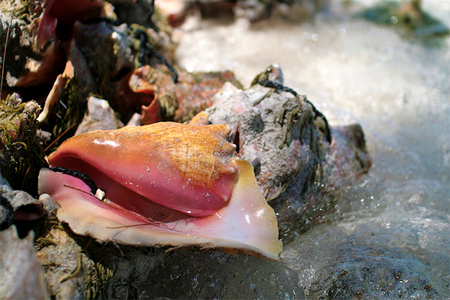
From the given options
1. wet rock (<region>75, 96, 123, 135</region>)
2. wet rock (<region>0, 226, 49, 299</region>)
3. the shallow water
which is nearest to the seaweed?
the shallow water

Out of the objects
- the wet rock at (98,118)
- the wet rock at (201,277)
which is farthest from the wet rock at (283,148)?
the wet rock at (98,118)

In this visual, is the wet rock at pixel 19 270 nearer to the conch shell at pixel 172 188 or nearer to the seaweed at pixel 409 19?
the conch shell at pixel 172 188

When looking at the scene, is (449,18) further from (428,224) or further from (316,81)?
(428,224)

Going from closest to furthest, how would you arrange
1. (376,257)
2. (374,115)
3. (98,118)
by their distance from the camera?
(376,257) < (98,118) < (374,115)

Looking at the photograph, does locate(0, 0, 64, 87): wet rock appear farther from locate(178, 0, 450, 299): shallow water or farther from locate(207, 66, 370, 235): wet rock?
locate(178, 0, 450, 299): shallow water

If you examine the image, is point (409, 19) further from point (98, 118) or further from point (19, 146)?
point (19, 146)

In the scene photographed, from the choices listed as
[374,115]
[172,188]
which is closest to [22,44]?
[172,188]
